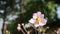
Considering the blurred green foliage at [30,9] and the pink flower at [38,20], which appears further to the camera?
the blurred green foliage at [30,9]

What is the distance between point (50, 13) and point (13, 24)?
1293mm

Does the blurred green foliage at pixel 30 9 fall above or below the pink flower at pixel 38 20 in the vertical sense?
below

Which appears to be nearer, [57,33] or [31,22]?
[31,22]


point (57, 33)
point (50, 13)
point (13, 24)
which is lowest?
point (13, 24)

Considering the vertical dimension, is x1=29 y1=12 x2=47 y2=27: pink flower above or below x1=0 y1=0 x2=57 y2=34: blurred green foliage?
above

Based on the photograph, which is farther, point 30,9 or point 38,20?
point 30,9

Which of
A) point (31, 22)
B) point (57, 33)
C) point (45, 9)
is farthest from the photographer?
point (45, 9)

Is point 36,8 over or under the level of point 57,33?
under

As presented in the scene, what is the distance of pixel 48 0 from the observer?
7.23m

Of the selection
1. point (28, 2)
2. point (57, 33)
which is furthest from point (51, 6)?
point (57, 33)

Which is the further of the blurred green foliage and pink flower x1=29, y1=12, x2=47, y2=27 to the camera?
the blurred green foliage

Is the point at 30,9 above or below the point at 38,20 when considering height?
below

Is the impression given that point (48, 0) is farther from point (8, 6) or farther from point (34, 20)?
point (34, 20)

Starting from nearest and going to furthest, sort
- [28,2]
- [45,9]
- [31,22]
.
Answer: [31,22]
[45,9]
[28,2]
